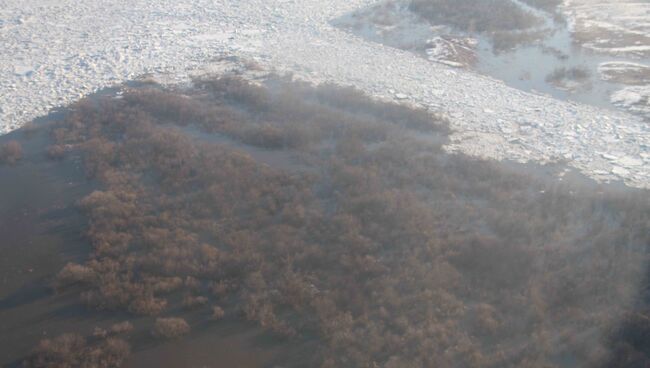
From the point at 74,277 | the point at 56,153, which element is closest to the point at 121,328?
the point at 74,277

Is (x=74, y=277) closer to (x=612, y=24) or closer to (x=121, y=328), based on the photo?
(x=121, y=328)

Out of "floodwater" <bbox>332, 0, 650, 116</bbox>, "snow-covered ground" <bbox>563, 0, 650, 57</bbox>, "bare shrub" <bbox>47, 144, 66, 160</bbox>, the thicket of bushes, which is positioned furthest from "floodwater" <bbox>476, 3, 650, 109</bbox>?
"bare shrub" <bbox>47, 144, 66, 160</bbox>

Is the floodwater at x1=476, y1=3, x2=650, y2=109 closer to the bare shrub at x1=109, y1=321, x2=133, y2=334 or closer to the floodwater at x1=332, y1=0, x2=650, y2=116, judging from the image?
the floodwater at x1=332, y1=0, x2=650, y2=116

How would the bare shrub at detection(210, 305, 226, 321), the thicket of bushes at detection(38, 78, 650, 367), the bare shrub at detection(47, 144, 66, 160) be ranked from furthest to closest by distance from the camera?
the bare shrub at detection(47, 144, 66, 160)
the bare shrub at detection(210, 305, 226, 321)
the thicket of bushes at detection(38, 78, 650, 367)

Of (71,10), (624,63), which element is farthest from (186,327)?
(71,10)

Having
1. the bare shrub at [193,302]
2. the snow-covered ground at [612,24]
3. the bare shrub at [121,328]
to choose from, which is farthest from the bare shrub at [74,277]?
the snow-covered ground at [612,24]

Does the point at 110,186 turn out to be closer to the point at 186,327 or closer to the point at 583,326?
the point at 186,327
